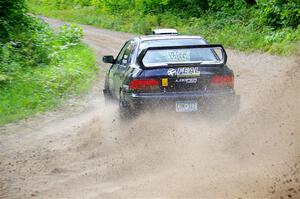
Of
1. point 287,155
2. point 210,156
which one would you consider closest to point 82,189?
point 210,156

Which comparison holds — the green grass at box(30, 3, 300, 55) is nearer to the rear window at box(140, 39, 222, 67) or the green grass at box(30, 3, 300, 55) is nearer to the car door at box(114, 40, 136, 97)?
the car door at box(114, 40, 136, 97)

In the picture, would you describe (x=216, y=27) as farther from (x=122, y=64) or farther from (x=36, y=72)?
(x=122, y=64)

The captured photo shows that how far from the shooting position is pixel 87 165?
7402 millimetres

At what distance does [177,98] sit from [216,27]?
18.5 meters

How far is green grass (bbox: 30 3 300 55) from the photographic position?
1992cm

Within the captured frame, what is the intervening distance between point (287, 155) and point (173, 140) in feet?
5.98

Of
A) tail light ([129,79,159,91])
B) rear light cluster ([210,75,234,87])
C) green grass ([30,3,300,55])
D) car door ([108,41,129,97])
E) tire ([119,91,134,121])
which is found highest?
rear light cluster ([210,75,234,87])

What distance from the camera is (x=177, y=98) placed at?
27.7 feet

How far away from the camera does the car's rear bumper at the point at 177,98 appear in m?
8.41

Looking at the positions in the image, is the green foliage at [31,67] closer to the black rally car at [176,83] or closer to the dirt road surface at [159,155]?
the dirt road surface at [159,155]

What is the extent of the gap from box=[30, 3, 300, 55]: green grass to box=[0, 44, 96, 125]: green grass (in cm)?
674

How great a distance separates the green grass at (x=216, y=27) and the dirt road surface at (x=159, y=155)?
8919 mm

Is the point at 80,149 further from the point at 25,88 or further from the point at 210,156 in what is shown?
the point at 25,88

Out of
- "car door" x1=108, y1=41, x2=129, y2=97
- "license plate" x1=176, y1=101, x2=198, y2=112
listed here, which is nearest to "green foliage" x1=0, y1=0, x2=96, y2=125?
"car door" x1=108, y1=41, x2=129, y2=97
